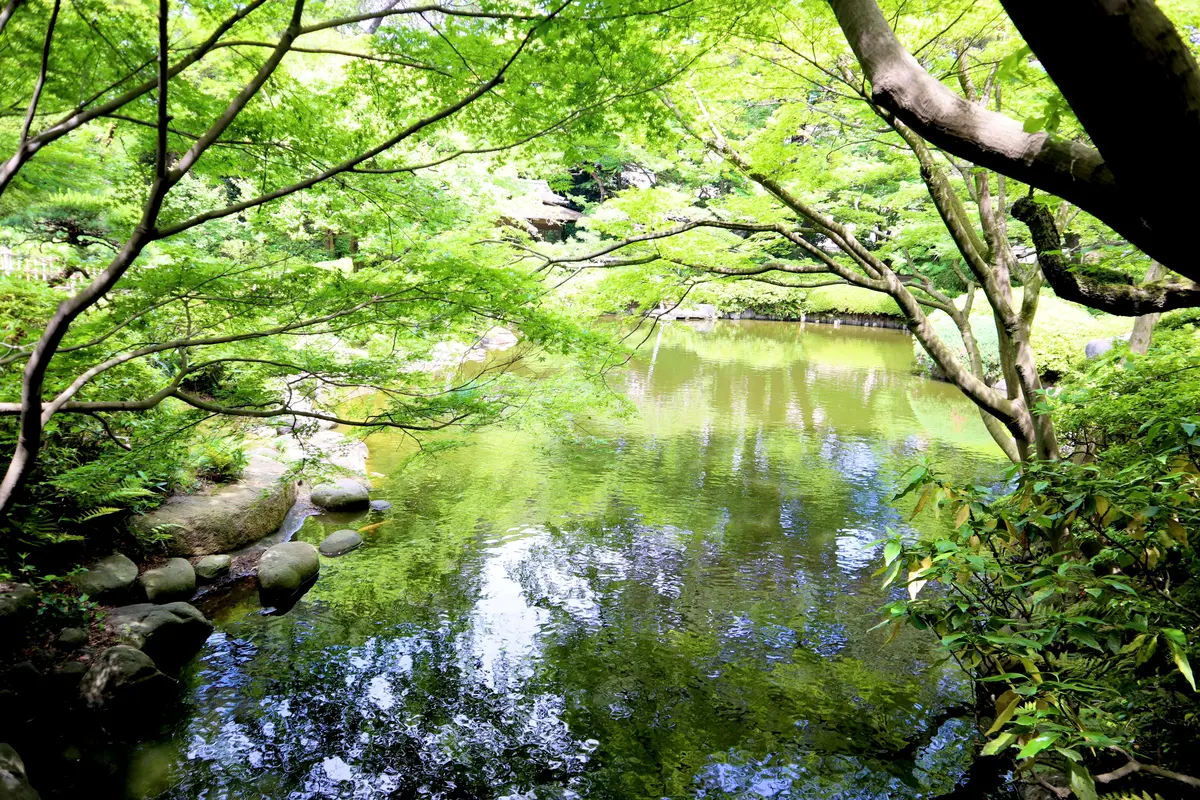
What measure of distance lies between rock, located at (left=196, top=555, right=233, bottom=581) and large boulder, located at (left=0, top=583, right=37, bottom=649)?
1540 mm

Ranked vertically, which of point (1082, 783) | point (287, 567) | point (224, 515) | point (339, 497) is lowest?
point (287, 567)

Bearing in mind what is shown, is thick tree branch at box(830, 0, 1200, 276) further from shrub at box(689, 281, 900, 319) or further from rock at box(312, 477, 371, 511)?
shrub at box(689, 281, 900, 319)

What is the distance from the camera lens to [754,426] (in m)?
12.2

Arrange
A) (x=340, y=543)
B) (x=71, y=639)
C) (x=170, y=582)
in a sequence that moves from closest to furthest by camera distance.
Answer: (x=71, y=639)
(x=170, y=582)
(x=340, y=543)

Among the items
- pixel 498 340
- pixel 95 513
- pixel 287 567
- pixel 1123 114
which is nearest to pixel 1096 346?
→ pixel 1123 114

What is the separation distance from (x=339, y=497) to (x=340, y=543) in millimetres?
1113

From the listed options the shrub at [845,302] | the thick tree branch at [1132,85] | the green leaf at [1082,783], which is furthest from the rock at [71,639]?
the shrub at [845,302]

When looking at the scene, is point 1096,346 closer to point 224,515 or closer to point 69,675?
point 224,515

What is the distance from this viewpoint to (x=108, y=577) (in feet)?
16.1

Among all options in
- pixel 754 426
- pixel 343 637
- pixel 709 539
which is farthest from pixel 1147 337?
pixel 343 637

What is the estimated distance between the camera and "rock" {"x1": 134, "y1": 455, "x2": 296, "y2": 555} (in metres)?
5.82

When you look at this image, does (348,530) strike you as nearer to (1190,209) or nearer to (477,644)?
(477,644)

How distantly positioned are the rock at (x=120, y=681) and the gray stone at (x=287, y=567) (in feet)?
4.66

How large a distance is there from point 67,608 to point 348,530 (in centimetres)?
274
